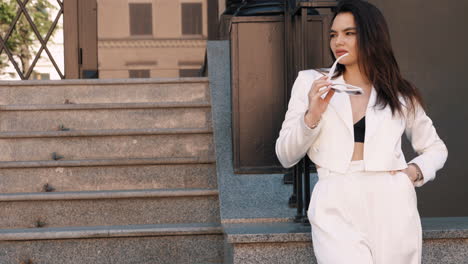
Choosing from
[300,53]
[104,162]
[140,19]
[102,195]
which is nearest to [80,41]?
[104,162]

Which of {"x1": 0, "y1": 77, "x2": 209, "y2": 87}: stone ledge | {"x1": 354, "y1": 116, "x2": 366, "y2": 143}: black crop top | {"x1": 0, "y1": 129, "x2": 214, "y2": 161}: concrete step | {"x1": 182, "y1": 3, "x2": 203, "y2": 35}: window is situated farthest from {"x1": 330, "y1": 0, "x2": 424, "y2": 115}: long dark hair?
{"x1": 182, "y1": 3, "x2": 203, "y2": 35}: window

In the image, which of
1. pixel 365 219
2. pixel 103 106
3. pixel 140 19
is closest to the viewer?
pixel 365 219

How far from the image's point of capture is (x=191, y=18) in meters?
13.2

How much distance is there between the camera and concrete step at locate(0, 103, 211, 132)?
5355mm

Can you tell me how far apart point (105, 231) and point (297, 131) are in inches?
74.1

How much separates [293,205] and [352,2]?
139 cm

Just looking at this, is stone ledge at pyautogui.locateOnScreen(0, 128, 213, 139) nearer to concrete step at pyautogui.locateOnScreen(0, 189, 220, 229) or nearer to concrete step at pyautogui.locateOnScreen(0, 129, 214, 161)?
concrete step at pyautogui.locateOnScreen(0, 129, 214, 161)

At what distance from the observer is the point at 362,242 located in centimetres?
248

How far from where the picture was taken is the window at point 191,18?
13.2 m

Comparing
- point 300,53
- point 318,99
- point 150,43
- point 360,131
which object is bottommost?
point 360,131

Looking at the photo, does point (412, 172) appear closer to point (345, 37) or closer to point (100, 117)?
point (345, 37)

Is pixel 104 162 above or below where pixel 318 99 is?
below

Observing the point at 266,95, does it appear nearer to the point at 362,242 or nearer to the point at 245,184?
the point at 245,184

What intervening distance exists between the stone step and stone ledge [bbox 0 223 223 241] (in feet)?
6.06
